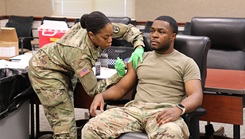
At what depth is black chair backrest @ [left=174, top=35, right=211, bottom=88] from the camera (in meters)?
2.55

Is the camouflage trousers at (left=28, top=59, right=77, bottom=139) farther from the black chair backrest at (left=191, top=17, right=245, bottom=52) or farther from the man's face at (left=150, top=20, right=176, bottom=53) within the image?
the black chair backrest at (left=191, top=17, right=245, bottom=52)

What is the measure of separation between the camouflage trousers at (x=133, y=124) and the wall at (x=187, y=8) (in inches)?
142

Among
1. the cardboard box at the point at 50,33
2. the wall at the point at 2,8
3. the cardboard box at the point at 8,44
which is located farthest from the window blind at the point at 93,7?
the cardboard box at the point at 50,33

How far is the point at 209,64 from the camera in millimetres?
3469

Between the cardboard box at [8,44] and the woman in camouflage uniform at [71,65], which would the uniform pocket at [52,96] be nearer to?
the woman in camouflage uniform at [71,65]

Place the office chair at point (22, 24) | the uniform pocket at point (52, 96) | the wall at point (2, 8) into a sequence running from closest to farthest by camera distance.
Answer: the uniform pocket at point (52, 96) < the office chair at point (22, 24) < the wall at point (2, 8)

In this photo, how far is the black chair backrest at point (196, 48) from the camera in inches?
101

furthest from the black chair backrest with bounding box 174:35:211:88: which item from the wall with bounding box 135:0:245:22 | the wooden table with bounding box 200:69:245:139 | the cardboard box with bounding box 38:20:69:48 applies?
the wall with bounding box 135:0:245:22

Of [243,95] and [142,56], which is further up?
[142,56]

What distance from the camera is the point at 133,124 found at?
2.35 metres

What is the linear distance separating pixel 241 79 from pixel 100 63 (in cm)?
105

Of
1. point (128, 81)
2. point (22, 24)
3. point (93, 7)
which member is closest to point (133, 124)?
point (128, 81)

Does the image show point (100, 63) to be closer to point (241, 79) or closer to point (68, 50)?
point (68, 50)

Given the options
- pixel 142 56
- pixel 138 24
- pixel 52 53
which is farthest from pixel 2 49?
pixel 138 24
